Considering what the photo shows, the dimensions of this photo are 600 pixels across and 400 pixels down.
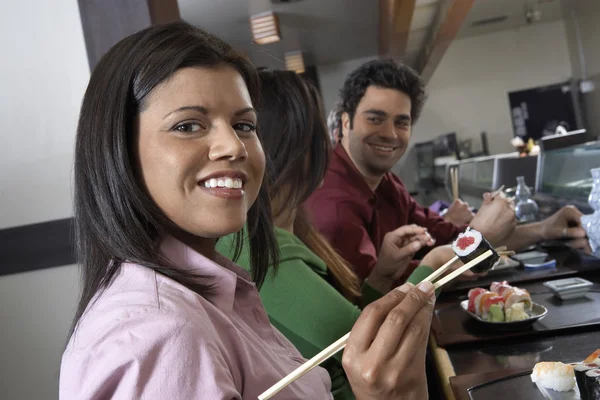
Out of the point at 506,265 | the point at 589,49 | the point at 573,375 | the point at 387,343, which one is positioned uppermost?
the point at 589,49

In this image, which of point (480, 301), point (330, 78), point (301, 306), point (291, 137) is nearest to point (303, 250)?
point (301, 306)

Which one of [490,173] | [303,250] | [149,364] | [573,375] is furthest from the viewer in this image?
[490,173]

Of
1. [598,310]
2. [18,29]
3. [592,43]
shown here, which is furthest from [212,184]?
[592,43]

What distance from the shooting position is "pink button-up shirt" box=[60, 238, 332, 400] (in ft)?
2.07

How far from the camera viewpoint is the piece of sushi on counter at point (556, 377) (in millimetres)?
865

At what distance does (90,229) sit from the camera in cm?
86

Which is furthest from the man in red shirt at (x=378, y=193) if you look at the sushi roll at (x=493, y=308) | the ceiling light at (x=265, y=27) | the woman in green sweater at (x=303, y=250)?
the ceiling light at (x=265, y=27)

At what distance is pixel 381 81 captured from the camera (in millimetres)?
2646

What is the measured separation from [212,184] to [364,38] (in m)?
7.32

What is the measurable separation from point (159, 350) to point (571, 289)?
1198 millimetres

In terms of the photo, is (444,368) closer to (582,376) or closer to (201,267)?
(582,376)

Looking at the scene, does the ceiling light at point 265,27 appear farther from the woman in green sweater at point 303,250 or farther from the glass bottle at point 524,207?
the woman in green sweater at point 303,250

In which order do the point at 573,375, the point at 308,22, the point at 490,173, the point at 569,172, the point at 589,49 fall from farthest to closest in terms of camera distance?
1. the point at 589,49
2. the point at 308,22
3. the point at 490,173
4. the point at 569,172
5. the point at 573,375

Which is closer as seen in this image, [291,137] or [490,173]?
[291,137]
